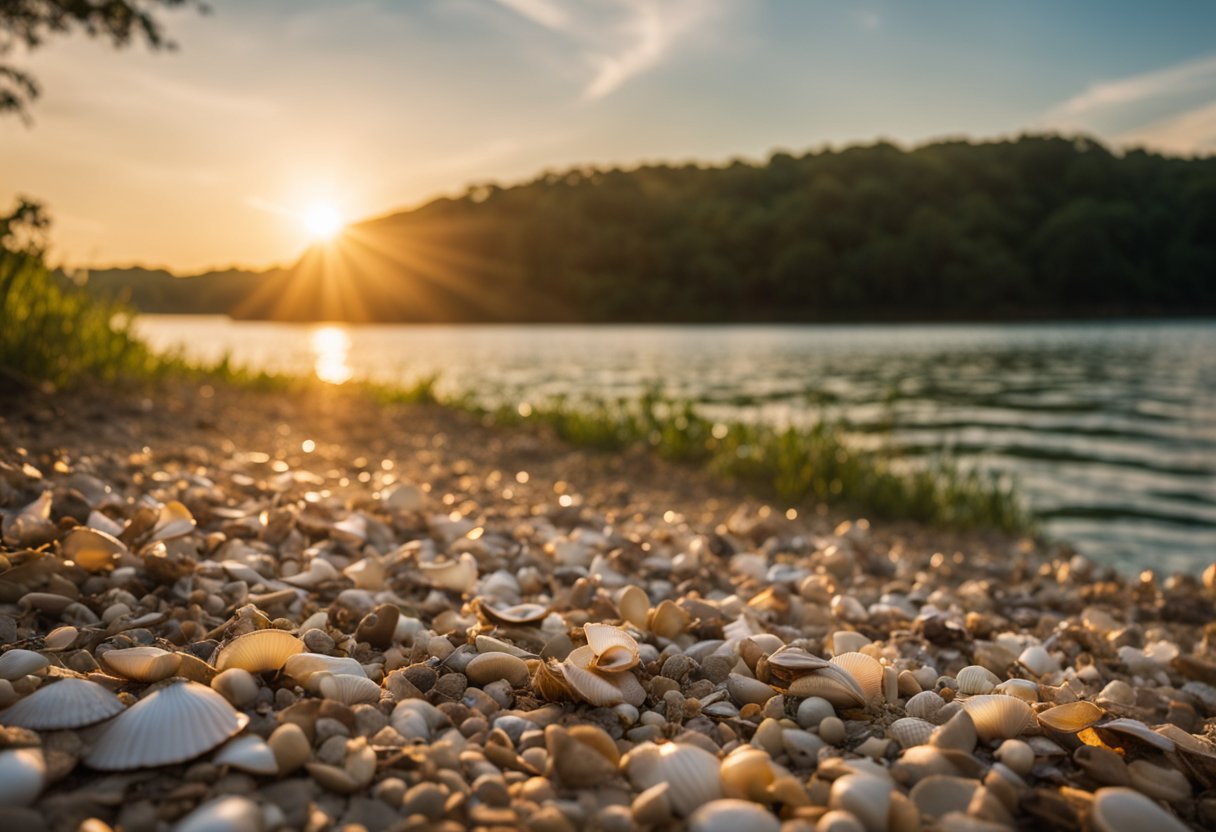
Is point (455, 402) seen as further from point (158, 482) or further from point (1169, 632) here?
point (1169, 632)

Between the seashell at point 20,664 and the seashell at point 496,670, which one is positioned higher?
the seashell at point 20,664

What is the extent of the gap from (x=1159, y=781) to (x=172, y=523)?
9.47 feet

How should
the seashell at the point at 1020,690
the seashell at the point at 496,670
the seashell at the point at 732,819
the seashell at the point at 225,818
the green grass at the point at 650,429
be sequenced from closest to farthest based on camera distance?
the seashell at the point at 225,818 → the seashell at the point at 732,819 → the seashell at the point at 496,670 → the seashell at the point at 1020,690 → the green grass at the point at 650,429

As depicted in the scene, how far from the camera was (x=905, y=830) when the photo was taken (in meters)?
1.30

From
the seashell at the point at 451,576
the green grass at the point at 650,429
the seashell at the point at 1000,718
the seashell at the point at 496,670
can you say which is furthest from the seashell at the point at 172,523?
the seashell at the point at 1000,718

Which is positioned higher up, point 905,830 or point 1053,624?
point 905,830

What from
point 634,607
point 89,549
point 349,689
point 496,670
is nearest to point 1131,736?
point 634,607

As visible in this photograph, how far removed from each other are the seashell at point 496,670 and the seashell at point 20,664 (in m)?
0.93

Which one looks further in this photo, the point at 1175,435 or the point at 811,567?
the point at 1175,435

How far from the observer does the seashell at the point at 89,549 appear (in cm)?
234

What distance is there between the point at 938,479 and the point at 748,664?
208 inches

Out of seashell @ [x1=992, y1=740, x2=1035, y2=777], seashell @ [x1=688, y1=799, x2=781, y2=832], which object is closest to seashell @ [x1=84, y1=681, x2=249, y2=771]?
seashell @ [x1=688, y1=799, x2=781, y2=832]

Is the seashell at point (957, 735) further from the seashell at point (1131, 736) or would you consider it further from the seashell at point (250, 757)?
the seashell at point (250, 757)

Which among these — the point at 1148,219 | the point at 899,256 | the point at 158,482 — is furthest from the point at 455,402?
the point at 1148,219
